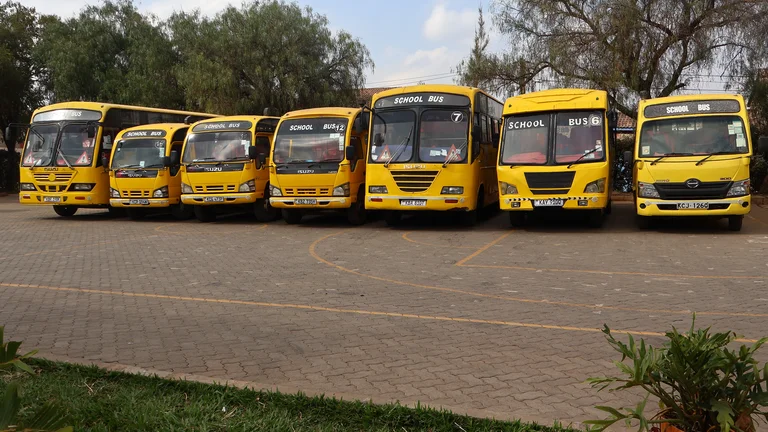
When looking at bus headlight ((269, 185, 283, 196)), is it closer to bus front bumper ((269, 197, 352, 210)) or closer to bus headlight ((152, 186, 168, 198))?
bus front bumper ((269, 197, 352, 210))

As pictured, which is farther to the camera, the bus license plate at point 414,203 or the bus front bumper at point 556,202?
the bus license plate at point 414,203

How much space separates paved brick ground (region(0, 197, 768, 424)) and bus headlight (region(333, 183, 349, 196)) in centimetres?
173

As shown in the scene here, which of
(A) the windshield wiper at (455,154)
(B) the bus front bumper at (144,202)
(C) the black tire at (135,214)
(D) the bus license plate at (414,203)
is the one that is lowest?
(C) the black tire at (135,214)

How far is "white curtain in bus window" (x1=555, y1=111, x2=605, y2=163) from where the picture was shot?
51.5ft

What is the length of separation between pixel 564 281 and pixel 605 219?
955 centimetres

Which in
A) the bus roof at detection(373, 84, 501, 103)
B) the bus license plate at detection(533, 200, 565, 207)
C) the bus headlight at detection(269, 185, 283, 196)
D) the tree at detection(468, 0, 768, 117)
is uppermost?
the tree at detection(468, 0, 768, 117)

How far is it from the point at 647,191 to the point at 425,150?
4.78 metres

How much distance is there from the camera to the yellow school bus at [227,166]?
1905 centimetres

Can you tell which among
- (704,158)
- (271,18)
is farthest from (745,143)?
(271,18)

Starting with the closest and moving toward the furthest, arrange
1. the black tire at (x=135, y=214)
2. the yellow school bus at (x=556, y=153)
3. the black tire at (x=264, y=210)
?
the yellow school bus at (x=556, y=153)
the black tire at (x=264, y=210)
the black tire at (x=135, y=214)

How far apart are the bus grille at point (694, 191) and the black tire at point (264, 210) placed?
9818 millimetres

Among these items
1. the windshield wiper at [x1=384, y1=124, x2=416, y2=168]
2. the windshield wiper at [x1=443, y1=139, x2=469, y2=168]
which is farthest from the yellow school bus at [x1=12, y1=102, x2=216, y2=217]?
the windshield wiper at [x1=443, y1=139, x2=469, y2=168]

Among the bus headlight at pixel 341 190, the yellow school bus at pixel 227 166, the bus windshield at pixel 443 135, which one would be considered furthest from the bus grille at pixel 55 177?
the bus windshield at pixel 443 135

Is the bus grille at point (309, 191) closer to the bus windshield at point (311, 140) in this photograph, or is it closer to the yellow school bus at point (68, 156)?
the bus windshield at point (311, 140)
